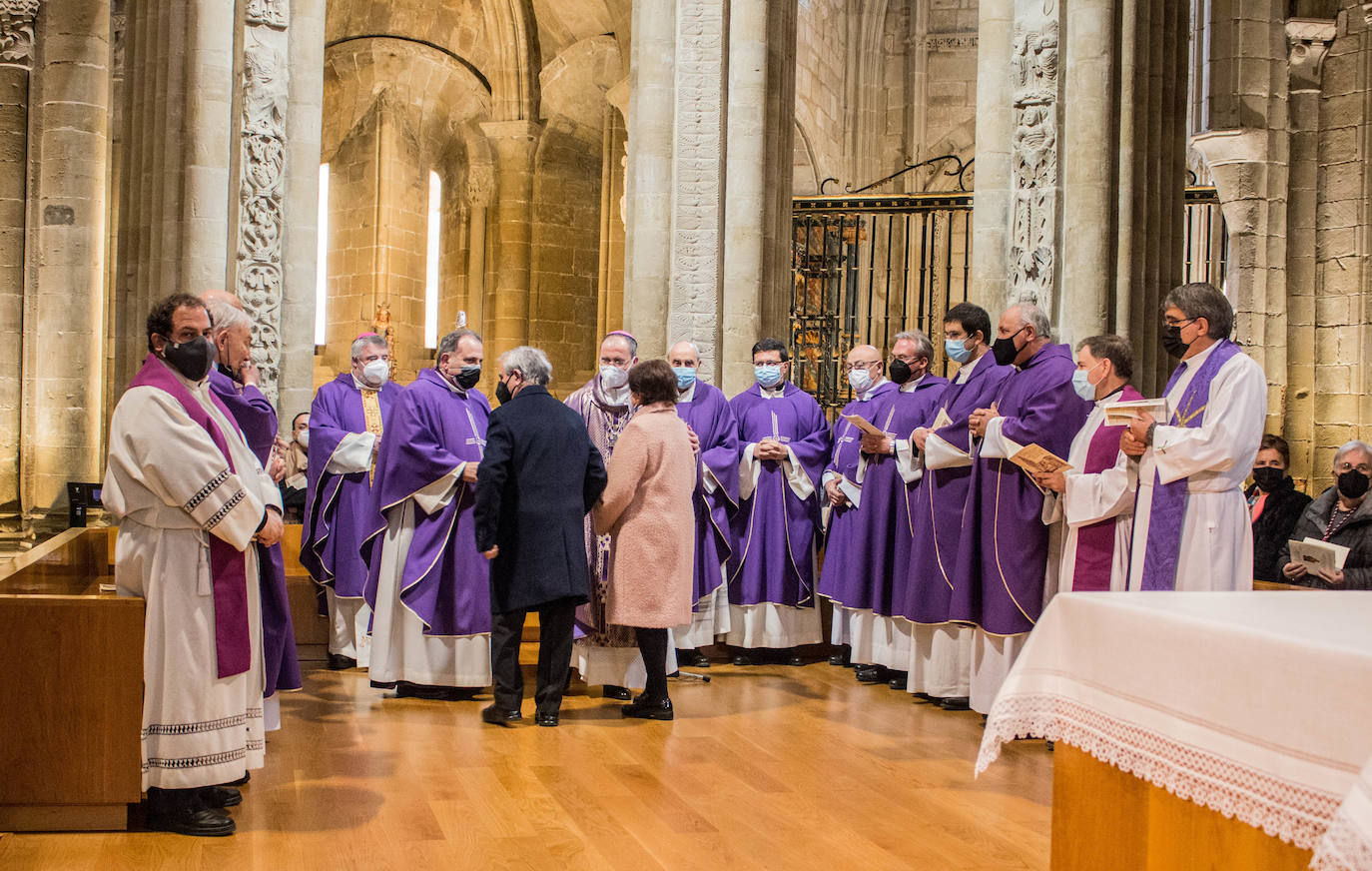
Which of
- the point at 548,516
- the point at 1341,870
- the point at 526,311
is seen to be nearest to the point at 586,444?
the point at 548,516

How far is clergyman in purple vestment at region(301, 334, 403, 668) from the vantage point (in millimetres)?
7785

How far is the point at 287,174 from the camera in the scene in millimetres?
8820

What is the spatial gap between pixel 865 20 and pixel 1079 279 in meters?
12.3

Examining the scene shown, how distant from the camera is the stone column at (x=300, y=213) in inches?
344

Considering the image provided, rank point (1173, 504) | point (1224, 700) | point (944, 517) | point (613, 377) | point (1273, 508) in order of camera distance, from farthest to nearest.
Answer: point (1273, 508), point (944, 517), point (613, 377), point (1173, 504), point (1224, 700)

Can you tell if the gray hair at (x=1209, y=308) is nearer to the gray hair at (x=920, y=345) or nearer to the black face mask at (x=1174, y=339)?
the black face mask at (x=1174, y=339)

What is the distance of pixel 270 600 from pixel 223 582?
45 cm

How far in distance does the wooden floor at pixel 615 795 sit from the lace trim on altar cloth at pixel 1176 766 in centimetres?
124

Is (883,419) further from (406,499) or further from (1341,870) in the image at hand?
(1341,870)

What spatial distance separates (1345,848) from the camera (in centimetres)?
204

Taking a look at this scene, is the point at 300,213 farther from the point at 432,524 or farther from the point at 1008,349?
the point at 1008,349

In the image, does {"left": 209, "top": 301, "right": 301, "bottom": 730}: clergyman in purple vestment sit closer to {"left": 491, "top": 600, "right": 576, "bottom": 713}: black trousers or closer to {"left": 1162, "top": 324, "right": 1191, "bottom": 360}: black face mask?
{"left": 491, "top": 600, "right": 576, "bottom": 713}: black trousers

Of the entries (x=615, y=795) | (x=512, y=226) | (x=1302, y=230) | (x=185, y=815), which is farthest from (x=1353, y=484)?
(x=512, y=226)

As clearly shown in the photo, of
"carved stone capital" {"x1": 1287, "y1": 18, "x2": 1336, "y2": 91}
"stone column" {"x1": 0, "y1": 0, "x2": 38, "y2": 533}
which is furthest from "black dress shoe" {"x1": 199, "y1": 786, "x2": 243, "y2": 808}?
"carved stone capital" {"x1": 1287, "y1": 18, "x2": 1336, "y2": 91}
